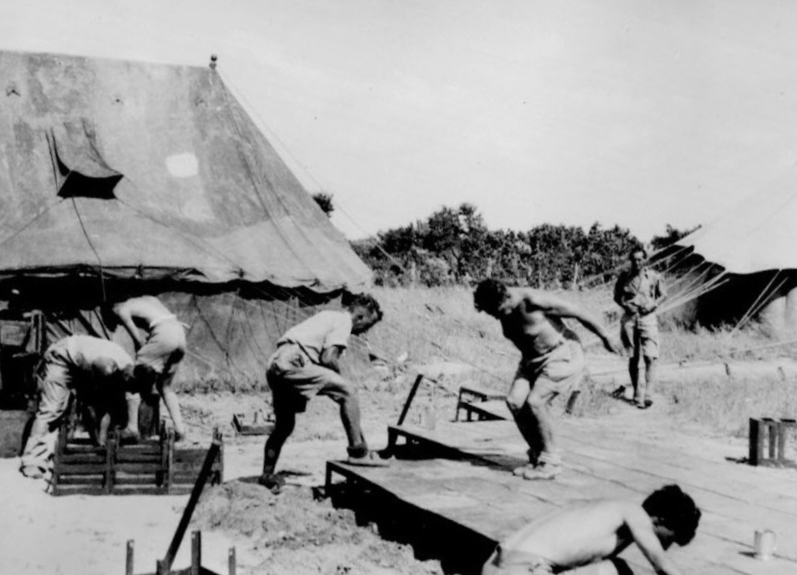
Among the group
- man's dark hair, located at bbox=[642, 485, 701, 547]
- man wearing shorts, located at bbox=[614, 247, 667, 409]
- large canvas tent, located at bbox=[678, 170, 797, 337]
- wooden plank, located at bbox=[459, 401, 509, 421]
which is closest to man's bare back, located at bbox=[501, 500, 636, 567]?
man's dark hair, located at bbox=[642, 485, 701, 547]

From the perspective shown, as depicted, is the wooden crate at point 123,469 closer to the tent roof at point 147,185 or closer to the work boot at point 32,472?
the work boot at point 32,472

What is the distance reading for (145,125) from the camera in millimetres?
14656

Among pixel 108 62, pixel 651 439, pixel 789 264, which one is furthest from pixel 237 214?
pixel 789 264

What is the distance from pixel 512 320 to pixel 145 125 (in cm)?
955

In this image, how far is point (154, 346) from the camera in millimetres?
8211

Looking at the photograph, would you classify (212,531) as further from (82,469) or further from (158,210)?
(158,210)

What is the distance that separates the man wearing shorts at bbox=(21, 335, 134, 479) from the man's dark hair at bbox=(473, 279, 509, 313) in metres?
3.27

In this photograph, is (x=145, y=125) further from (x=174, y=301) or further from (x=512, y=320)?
(x=512, y=320)

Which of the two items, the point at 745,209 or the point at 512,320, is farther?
the point at 745,209

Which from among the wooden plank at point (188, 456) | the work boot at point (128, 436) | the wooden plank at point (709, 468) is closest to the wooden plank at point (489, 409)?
the wooden plank at point (709, 468)

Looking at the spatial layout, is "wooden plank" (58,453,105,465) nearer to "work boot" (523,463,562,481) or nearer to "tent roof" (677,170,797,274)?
"work boot" (523,463,562,481)

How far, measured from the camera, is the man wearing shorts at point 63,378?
7.85 m

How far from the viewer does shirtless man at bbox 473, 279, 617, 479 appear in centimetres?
665

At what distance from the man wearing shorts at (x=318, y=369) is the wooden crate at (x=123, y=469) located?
0.78 metres
